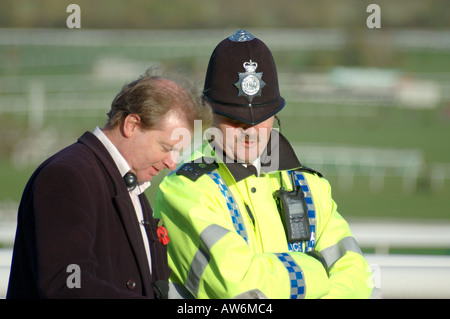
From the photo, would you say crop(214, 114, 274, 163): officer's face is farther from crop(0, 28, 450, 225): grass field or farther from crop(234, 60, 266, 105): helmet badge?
crop(0, 28, 450, 225): grass field

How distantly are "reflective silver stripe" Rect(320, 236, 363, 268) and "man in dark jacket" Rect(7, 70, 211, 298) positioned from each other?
1.82ft

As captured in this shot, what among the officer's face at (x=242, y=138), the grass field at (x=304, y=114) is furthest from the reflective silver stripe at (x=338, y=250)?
the grass field at (x=304, y=114)

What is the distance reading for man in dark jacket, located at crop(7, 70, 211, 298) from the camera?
1.87 m

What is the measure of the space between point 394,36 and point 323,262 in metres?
53.9

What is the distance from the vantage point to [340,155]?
2495cm

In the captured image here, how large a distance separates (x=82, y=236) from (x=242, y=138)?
744 millimetres

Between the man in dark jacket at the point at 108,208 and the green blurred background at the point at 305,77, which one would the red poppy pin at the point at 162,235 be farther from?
the green blurred background at the point at 305,77

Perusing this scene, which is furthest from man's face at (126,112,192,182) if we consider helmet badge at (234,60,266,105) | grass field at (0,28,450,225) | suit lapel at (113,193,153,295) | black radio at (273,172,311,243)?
grass field at (0,28,450,225)

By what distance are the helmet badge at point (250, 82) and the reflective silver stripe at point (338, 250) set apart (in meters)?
0.58

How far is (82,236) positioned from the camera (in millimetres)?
1905

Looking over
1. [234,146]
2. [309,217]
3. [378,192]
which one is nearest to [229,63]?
[234,146]

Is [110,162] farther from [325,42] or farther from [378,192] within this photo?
[325,42]

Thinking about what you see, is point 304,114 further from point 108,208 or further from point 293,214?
point 108,208

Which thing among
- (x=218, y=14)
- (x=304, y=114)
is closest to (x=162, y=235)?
(x=304, y=114)
